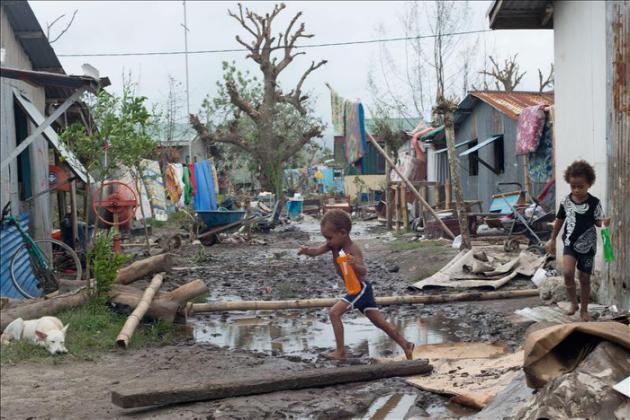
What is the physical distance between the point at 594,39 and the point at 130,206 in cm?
907

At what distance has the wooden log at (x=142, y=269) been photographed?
8.19m

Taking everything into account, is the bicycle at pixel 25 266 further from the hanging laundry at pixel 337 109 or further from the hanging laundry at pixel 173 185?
the hanging laundry at pixel 173 185

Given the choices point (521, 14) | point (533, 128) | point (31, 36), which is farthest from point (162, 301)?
point (533, 128)

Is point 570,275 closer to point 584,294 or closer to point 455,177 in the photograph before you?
point 584,294

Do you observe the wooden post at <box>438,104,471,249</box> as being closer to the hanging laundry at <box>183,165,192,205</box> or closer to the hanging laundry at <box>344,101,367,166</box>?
the hanging laundry at <box>344,101,367,166</box>

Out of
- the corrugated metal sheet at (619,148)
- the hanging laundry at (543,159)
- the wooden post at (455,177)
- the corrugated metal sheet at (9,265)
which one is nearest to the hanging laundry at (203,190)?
the hanging laundry at (543,159)

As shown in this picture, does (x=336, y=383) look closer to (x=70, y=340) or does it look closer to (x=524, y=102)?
(x=70, y=340)

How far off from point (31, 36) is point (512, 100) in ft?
39.8

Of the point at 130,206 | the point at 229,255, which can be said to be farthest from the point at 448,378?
the point at 229,255

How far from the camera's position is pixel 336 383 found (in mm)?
4859

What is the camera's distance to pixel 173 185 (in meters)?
22.5

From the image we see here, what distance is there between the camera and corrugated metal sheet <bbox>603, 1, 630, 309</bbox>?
6.46 meters

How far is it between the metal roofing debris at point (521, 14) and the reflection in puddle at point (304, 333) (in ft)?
13.3

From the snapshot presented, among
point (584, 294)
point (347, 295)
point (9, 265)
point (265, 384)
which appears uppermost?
point (9, 265)
